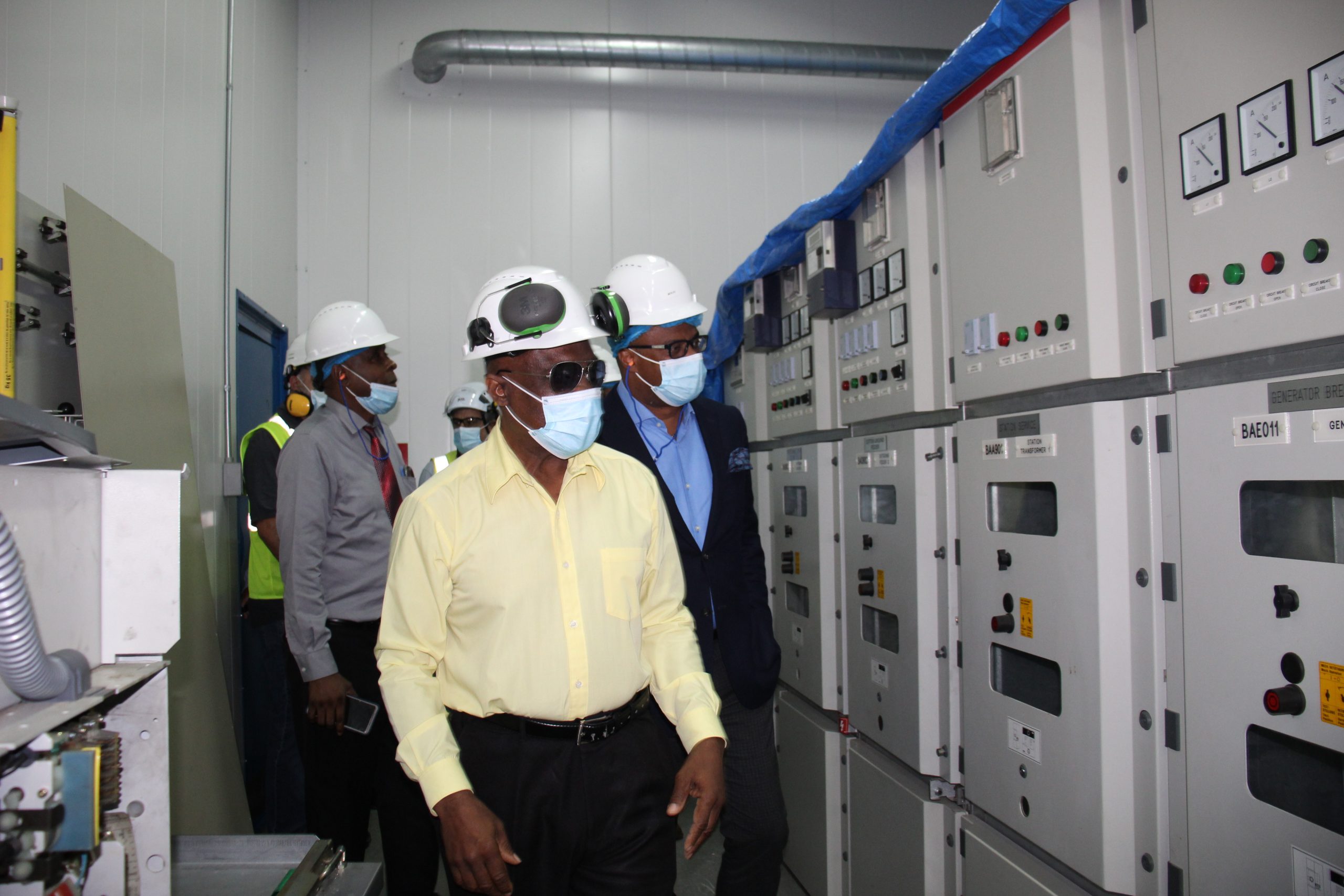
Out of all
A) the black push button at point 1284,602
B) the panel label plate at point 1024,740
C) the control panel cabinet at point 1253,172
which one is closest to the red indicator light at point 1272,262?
the control panel cabinet at point 1253,172

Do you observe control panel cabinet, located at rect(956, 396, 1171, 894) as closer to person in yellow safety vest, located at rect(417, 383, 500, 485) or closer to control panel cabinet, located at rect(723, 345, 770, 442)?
control panel cabinet, located at rect(723, 345, 770, 442)

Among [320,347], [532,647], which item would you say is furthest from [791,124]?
[532,647]

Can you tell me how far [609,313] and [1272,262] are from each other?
4.55 ft

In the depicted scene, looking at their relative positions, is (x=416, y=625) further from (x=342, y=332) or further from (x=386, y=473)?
(x=342, y=332)

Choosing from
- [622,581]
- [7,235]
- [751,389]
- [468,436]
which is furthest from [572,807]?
[468,436]

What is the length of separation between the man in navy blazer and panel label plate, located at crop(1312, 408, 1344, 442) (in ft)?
4.54

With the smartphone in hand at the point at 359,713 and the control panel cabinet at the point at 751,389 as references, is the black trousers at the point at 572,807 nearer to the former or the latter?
the smartphone in hand at the point at 359,713

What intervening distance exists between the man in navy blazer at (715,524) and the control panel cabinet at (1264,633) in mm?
1070

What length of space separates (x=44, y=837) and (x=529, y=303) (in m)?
1.12

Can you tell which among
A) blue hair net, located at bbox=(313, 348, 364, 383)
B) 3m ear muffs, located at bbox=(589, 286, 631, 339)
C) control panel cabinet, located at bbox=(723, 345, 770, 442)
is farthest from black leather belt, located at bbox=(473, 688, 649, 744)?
control panel cabinet, located at bbox=(723, 345, 770, 442)

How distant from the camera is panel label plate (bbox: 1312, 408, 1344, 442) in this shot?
1188 millimetres

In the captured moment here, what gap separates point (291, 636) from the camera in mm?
2430

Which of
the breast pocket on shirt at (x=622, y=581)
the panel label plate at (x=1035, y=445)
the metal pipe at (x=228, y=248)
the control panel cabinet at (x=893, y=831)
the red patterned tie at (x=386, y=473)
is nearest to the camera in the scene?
the breast pocket on shirt at (x=622, y=581)

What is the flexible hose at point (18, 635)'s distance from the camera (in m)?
0.88
